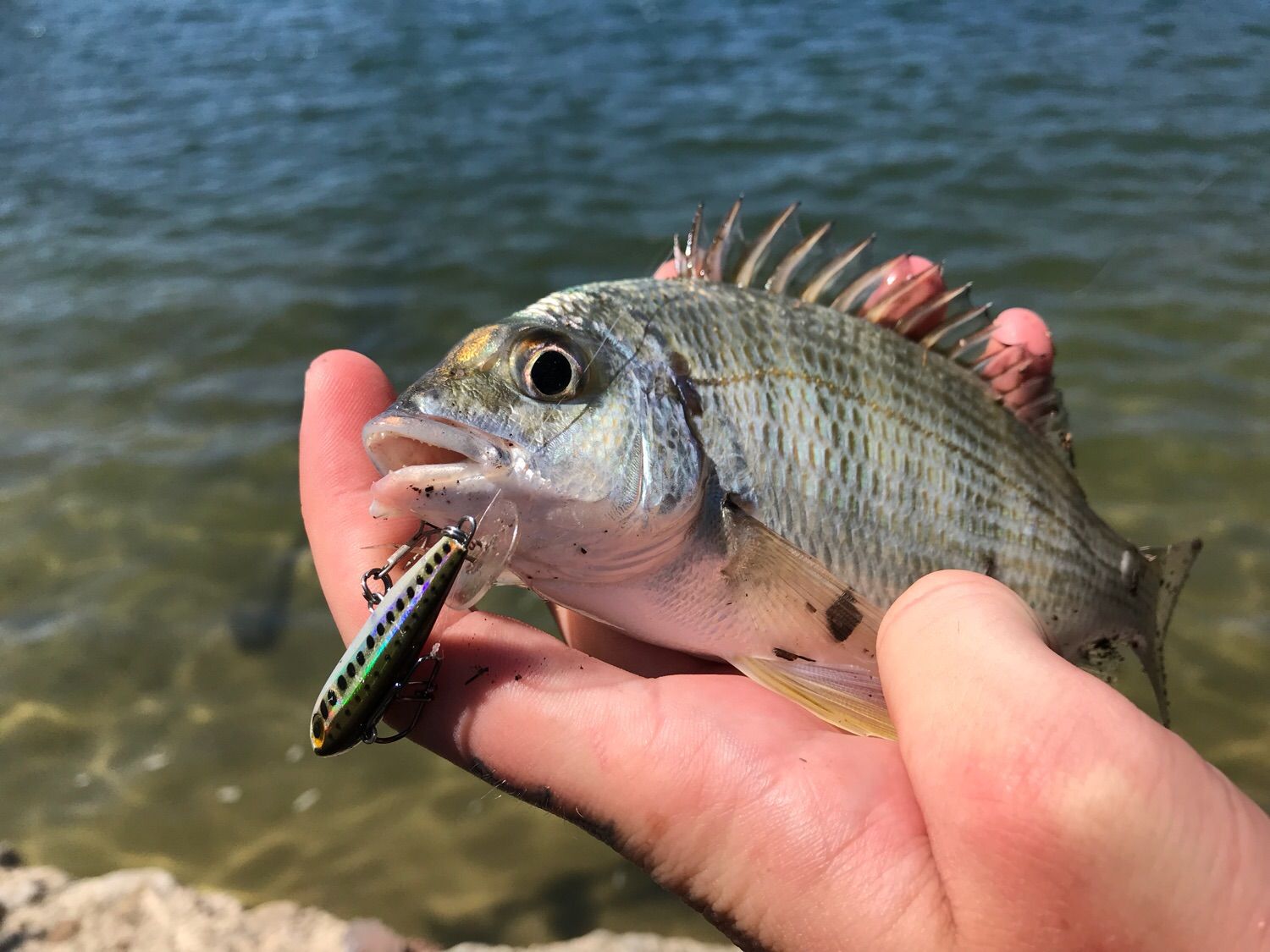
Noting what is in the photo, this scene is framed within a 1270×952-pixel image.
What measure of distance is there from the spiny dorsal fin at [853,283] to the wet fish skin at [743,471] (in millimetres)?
97

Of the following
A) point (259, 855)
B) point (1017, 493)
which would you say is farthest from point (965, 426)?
point (259, 855)

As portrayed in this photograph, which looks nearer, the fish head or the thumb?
the thumb

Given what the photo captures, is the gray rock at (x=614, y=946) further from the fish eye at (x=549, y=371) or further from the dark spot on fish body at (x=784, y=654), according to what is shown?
the fish eye at (x=549, y=371)

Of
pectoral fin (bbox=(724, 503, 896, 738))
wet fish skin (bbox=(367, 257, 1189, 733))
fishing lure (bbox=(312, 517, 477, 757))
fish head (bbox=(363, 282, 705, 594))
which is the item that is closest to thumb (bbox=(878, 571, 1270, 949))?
pectoral fin (bbox=(724, 503, 896, 738))

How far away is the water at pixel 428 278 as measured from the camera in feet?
12.3

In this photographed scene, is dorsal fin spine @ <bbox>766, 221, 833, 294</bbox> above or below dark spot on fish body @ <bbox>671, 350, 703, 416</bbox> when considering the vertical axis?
above

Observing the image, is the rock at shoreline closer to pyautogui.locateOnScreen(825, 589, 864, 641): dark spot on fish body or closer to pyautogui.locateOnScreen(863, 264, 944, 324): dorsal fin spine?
pyautogui.locateOnScreen(825, 589, 864, 641): dark spot on fish body

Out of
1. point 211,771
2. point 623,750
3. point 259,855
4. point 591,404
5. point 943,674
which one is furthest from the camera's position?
point 211,771

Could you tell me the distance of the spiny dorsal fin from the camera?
285 cm

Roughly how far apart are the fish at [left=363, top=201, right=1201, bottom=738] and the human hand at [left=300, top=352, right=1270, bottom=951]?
0.80ft

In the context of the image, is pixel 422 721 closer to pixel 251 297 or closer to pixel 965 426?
pixel 965 426

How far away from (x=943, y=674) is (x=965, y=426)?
3.84 ft

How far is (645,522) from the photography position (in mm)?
2240

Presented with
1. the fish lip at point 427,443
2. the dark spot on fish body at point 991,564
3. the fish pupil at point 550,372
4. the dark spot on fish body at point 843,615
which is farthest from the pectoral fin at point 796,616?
the fish lip at point 427,443
